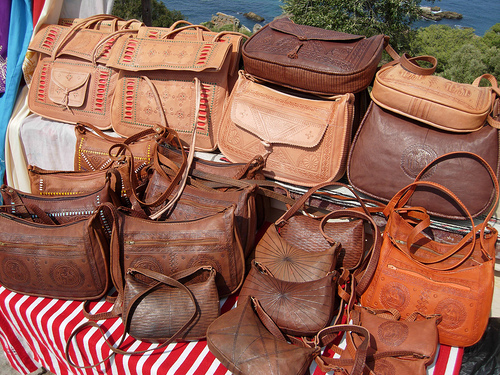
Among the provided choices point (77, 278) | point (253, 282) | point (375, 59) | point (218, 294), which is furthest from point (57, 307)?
point (375, 59)

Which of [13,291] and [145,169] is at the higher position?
[145,169]

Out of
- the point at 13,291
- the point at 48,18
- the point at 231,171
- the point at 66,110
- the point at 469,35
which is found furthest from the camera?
the point at 469,35

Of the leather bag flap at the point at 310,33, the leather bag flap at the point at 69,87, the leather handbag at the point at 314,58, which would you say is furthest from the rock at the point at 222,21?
the leather handbag at the point at 314,58

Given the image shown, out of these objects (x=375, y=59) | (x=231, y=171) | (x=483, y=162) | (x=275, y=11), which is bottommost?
(x=275, y=11)

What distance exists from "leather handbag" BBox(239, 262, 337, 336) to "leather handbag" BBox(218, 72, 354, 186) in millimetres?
615

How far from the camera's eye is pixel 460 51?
7492mm

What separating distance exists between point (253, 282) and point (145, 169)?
88cm

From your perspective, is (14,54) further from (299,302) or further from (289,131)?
(299,302)

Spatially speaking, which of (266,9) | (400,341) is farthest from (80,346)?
(266,9)

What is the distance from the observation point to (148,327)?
4.76 ft

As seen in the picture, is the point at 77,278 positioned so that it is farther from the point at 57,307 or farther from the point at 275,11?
the point at 275,11

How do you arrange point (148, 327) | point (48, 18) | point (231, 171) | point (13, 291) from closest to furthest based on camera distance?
point (148, 327)
point (13, 291)
point (231, 171)
point (48, 18)

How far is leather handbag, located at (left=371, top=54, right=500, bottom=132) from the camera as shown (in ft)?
5.08

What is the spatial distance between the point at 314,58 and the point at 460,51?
7.18 metres
